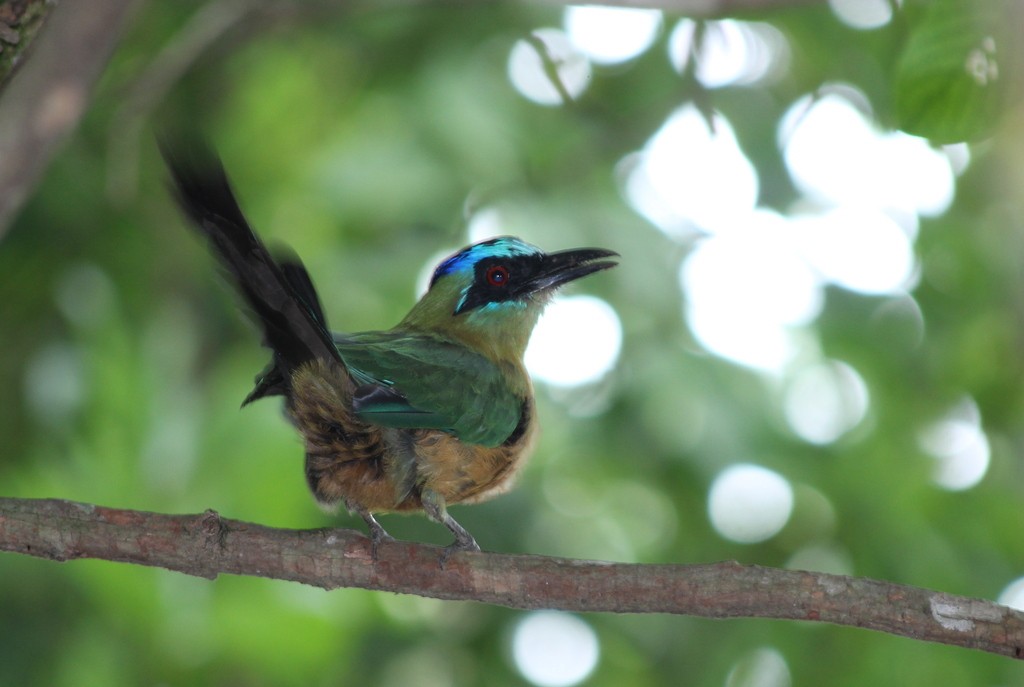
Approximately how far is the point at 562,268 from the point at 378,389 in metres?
1.27

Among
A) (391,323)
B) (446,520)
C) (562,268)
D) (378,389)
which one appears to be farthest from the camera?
(391,323)

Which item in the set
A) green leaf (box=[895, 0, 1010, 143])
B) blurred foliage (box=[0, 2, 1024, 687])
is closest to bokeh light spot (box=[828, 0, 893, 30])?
blurred foliage (box=[0, 2, 1024, 687])

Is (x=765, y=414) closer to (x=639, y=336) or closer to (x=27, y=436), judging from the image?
(x=639, y=336)

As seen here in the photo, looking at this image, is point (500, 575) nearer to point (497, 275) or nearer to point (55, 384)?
point (497, 275)

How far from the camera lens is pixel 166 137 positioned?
113 inches

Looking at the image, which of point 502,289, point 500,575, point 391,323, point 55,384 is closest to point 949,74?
point 500,575

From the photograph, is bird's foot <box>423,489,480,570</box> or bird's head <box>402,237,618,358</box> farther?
bird's head <box>402,237,618,358</box>

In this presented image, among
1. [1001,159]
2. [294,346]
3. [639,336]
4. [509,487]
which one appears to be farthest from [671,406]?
[294,346]

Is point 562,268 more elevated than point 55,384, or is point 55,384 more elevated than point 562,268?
point 562,268

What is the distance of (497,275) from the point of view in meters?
4.46

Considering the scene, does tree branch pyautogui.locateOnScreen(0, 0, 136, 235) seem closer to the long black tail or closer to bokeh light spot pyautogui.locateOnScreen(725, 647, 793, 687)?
the long black tail

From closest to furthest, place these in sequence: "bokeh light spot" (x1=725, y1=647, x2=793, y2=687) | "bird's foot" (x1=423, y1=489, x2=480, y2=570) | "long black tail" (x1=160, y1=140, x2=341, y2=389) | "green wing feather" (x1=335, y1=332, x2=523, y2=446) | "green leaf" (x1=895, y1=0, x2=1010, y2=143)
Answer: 1. "green leaf" (x1=895, y1=0, x2=1010, y2=143)
2. "long black tail" (x1=160, y1=140, x2=341, y2=389)
3. "bird's foot" (x1=423, y1=489, x2=480, y2=570)
4. "green wing feather" (x1=335, y1=332, x2=523, y2=446)
5. "bokeh light spot" (x1=725, y1=647, x2=793, y2=687)

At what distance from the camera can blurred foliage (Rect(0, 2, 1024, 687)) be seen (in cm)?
462

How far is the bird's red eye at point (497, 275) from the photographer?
14.6ft
